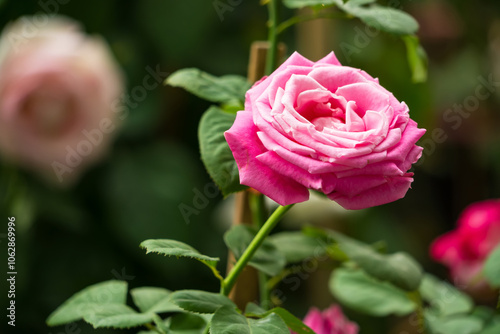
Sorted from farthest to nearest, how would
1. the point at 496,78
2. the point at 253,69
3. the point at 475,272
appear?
the point at 496,78 < the point at 475,272 < the point at 253,69

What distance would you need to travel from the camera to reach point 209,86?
354 mm

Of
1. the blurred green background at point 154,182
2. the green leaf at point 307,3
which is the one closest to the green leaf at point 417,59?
the green leaf at point 307,3

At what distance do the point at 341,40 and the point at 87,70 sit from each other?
57 cm

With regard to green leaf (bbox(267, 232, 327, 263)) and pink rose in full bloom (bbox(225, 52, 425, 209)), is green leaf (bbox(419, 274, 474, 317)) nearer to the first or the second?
green leaf (bbox(267, 232, 327, 263))

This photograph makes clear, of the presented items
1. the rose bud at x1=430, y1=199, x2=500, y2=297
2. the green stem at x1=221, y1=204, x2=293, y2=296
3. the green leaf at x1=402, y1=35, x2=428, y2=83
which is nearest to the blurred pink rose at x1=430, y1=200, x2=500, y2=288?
the rose bud at x1=430, y1=199, x2=500, y2=297

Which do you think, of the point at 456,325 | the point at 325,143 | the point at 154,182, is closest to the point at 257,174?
the point at 325,143

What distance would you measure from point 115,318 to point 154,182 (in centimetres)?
59

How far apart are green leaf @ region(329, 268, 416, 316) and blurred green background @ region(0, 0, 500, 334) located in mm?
275

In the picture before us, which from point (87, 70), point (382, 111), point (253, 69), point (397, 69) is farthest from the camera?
point (397, 69)

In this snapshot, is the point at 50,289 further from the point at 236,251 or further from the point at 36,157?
the point at 236,251

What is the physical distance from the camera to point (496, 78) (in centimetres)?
142

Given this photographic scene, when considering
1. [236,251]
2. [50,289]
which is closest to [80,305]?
[236,251]

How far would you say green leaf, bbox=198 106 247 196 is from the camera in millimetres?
301

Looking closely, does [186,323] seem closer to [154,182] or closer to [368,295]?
[368,295]
